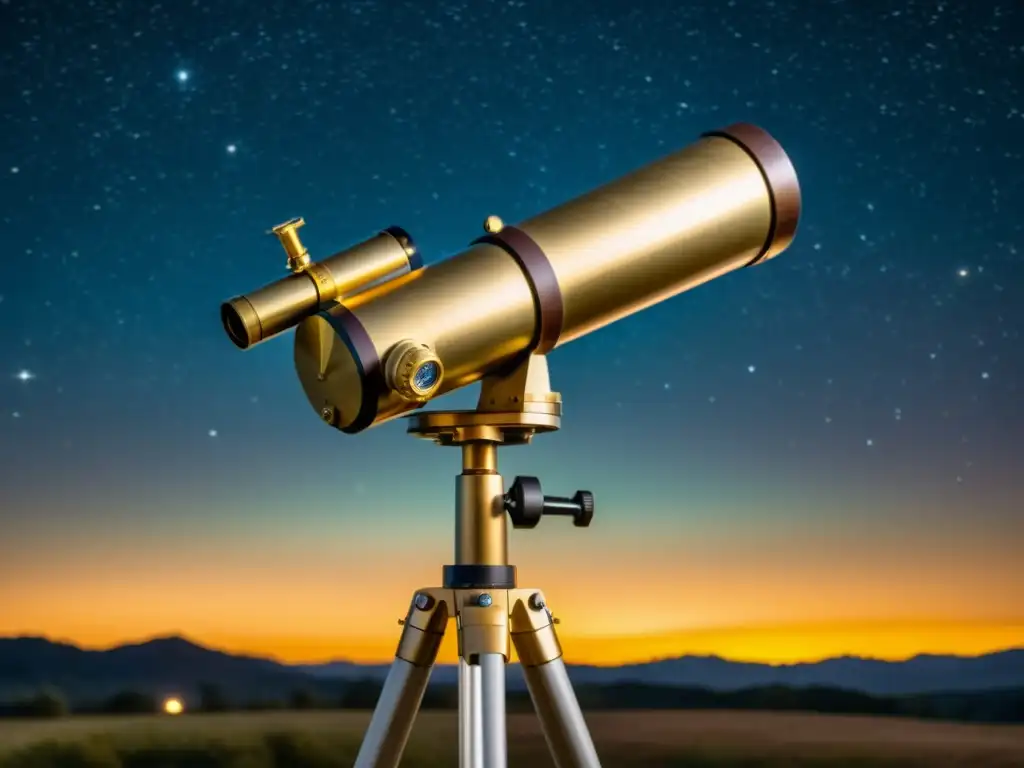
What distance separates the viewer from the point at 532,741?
4.30 m

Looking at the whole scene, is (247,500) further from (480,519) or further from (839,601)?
(480,519)

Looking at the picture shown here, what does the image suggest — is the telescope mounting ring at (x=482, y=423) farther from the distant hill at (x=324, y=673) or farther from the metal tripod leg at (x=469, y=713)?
the distant hill at (x=324, y=673)

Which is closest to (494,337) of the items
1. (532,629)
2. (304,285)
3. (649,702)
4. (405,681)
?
(304,285)

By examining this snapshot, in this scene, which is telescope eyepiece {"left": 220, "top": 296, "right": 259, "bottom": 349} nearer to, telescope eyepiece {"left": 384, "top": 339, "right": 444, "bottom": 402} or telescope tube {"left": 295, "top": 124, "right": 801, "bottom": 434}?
telescope tube {"left": 295, "top": 124, "right": 801, "bottom": 434}

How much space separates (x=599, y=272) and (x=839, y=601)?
2.62 metres

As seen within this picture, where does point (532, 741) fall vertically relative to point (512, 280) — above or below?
below

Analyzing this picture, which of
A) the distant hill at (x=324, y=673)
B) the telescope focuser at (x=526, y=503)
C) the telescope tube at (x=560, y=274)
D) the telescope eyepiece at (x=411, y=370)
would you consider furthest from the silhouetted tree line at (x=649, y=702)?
the telescope eyepiece at (x=411, y=370)

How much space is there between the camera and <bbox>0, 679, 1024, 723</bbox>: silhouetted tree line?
4.30m

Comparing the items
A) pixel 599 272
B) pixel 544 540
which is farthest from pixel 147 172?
pixel 599 272

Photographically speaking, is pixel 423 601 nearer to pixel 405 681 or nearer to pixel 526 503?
pixel 405 681

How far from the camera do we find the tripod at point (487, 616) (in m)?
2.01

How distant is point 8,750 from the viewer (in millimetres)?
4230

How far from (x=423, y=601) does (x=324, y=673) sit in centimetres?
246

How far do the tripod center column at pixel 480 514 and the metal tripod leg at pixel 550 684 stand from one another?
0.10 meters
